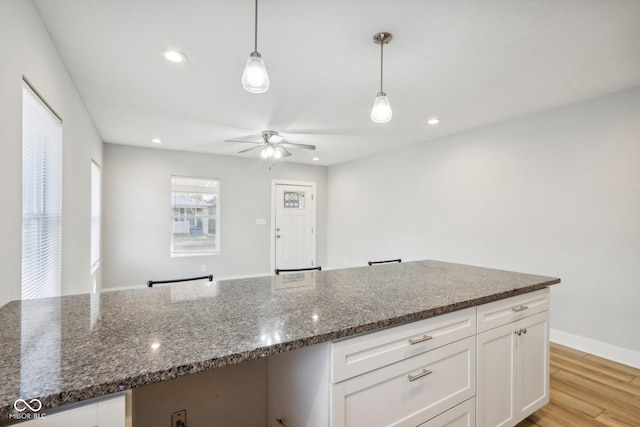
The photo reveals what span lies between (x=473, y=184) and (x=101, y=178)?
5.42 metres

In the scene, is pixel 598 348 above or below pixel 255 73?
below

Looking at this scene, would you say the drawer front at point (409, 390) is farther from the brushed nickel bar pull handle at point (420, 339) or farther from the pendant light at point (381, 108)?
the pendant light at point (381, 108)

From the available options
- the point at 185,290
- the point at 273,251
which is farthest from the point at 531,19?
the point at 273,251

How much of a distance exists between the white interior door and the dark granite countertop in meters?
4.36

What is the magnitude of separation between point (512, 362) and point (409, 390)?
2.73 ft

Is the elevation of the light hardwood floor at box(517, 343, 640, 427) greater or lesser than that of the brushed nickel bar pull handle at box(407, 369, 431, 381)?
lesser

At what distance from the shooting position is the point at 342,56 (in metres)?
2.09

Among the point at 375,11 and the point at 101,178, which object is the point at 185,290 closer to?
the point at 375,11

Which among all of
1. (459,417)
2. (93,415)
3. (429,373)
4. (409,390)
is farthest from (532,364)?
(93,415)

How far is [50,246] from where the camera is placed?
6.66 ft

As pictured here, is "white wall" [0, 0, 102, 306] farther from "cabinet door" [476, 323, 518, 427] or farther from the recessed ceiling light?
"cabinet door" [476, 323, 518, 427]

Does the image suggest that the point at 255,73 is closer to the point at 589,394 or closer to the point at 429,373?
the point at 429,373

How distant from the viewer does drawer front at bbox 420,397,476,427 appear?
4.40ft

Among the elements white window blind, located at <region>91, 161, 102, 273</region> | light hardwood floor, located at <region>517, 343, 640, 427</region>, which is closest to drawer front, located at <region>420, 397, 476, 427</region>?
light hardwood floor, located at <region>517, 343, 640, 427</region>
